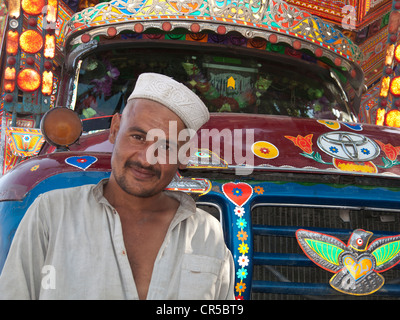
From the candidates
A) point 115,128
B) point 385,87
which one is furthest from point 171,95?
point 385,87

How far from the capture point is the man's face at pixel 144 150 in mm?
1762

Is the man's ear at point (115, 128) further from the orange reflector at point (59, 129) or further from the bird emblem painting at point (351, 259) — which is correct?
the bird emblem painting at point (351, 259)

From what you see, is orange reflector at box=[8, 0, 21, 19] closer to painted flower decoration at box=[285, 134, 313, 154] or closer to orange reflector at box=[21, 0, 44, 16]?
orange reflector at box=[21, 0, 44, 16]

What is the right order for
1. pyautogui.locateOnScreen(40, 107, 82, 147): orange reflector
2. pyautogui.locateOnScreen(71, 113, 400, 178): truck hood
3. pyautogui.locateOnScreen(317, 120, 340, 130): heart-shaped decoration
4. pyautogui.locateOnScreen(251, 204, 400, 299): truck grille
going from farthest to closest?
1. pyautogui.locateOnScreen(317, 120, 340, 130): heart-shaped decoration
2. pyautogui.locateOnScreen(40, 107, 82, 147): orange reflector
3. pyautogui.locateOnScreen(71, 113, 400, 178): truck hood
4. pyautogui.locateOnScreen(251, 204, 400, 299): truck grille

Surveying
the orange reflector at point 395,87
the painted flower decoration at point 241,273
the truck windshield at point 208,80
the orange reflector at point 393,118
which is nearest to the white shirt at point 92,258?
the painted flower decoration at point 241,273

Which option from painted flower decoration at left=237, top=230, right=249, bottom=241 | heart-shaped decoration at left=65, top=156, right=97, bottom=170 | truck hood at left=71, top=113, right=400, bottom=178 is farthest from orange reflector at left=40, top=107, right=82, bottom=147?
painted flower decoration at left=237, top=230, right=249, bottom=241

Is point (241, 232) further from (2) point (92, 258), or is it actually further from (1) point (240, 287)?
(2) point (92, 258)

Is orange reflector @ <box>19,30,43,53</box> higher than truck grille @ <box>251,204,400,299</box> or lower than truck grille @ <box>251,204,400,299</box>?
higher

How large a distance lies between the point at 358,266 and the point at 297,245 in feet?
0.83

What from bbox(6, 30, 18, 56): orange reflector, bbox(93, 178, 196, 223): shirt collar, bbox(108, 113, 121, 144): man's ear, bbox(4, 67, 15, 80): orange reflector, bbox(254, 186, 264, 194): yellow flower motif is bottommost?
bbox(93, 178, 196, 223): shirt collar

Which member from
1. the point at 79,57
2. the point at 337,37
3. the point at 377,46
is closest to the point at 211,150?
the point at 79,57

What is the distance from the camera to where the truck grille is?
90.7 inches

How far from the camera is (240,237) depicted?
2240 mm

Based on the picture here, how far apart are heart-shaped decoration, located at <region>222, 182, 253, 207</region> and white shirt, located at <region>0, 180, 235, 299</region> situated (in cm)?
50
